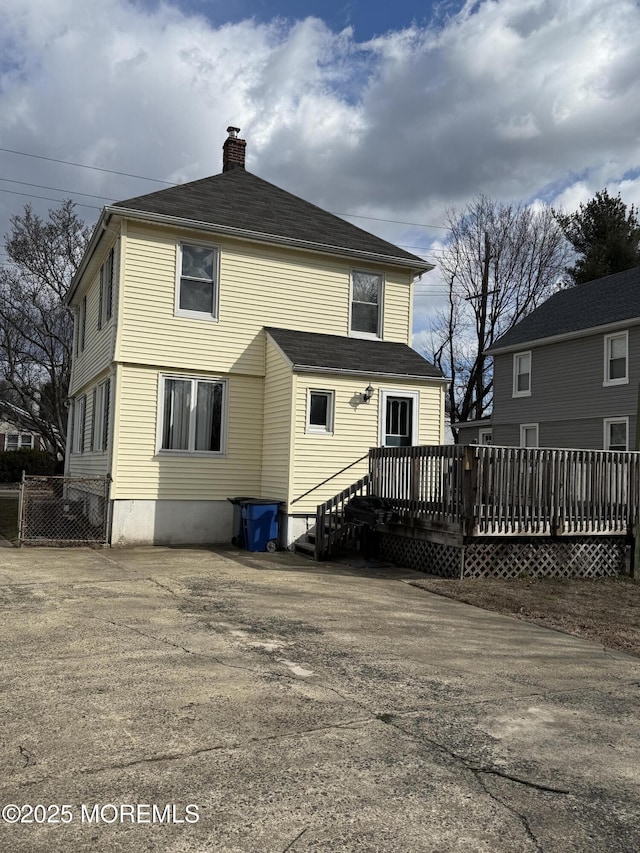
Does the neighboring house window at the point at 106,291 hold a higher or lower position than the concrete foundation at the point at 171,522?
higher

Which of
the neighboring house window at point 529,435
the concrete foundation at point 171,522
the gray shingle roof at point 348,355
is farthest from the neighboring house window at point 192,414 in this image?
the neighboring house window at point 529,435

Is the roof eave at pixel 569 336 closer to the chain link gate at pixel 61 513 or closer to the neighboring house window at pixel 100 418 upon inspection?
the neighboring house window at pixel 100 418

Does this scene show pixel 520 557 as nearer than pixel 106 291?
Yes

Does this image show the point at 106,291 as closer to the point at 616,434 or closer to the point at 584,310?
the point at 616,434

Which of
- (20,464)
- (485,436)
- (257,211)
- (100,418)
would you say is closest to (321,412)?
(257,211)

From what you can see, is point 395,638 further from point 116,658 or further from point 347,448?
point 347,448

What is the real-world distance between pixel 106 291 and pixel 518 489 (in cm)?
994

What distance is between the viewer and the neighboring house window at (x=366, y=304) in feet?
53.1

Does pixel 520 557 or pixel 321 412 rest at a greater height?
pixel 321 412

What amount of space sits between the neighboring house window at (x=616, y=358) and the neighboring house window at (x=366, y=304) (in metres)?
9.21

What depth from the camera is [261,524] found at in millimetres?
13461

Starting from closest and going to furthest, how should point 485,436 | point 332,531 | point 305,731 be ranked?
1. point 305,731
2. point 332,531
3. point 485,436

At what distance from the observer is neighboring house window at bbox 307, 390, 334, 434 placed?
13.9 m

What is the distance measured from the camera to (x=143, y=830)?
10.3ft
